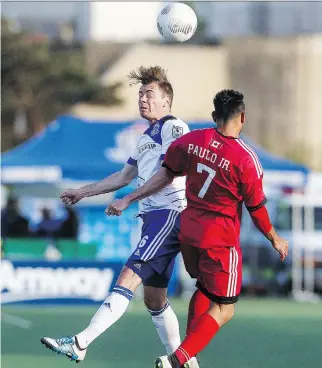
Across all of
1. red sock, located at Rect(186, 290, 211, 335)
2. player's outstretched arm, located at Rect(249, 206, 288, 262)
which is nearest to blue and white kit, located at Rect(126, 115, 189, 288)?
red sock, located at Rect(186, 290, 211, 335)

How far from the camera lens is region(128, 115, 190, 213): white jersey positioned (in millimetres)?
9375

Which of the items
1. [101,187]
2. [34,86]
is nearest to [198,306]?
[101,187]

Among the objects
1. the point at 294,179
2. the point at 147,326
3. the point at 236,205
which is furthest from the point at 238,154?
the point at 294,179

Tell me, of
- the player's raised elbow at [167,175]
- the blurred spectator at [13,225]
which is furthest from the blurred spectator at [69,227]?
the player's raised elbow at [167,175]

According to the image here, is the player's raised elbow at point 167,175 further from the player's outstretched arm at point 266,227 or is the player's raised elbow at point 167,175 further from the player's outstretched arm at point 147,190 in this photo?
the player's outstretched arm at point 266,227

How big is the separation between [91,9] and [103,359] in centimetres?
5432

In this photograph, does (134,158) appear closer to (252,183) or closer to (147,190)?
(147,190)

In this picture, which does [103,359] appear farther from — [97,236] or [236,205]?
[97,236]

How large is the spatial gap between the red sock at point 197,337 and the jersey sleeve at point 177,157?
103 cm

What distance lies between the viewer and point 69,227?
76.6 ft

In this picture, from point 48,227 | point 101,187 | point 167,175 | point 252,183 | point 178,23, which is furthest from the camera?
point 48,227

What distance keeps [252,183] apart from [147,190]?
0.88 meters

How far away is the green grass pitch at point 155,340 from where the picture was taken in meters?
10.9

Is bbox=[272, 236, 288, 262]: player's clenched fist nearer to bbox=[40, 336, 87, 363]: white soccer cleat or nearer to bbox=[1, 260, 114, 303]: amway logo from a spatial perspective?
bbox=[40, 336, 87, 363]: white soccer cleat
